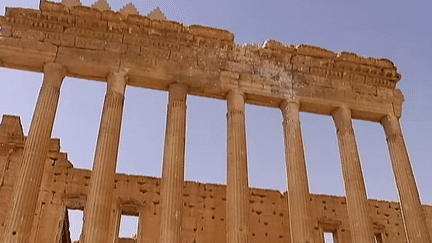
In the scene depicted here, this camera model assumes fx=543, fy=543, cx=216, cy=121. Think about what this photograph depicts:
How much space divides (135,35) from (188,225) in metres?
6.55

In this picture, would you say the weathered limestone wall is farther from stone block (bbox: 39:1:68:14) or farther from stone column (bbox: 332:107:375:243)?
stone block (bbox: 39:1:68:14)

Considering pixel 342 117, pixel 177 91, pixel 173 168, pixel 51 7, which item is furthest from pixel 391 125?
pixel 51 7

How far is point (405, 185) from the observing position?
15625mm

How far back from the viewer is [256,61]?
16.6 metres

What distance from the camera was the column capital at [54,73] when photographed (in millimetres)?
14577

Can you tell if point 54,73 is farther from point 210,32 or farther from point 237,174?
point 237,174

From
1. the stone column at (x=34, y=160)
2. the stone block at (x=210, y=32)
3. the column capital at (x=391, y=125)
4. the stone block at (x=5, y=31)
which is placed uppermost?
the stone block at (x=210, y=32)

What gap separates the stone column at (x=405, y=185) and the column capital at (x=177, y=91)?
6.42m

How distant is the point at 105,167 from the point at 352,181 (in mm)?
6845

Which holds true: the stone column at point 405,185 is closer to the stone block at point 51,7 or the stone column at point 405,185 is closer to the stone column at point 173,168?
the stone column at point 173,168

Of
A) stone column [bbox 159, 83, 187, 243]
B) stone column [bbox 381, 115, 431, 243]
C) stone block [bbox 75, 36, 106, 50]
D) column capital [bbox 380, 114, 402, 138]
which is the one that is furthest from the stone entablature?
stone column [bbox 159, 83, 187, 243]

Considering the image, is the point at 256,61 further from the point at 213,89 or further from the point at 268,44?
the point at 213,89

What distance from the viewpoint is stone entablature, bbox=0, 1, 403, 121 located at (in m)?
15.2

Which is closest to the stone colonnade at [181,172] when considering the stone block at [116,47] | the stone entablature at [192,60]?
the stone entablature at [192,60]
